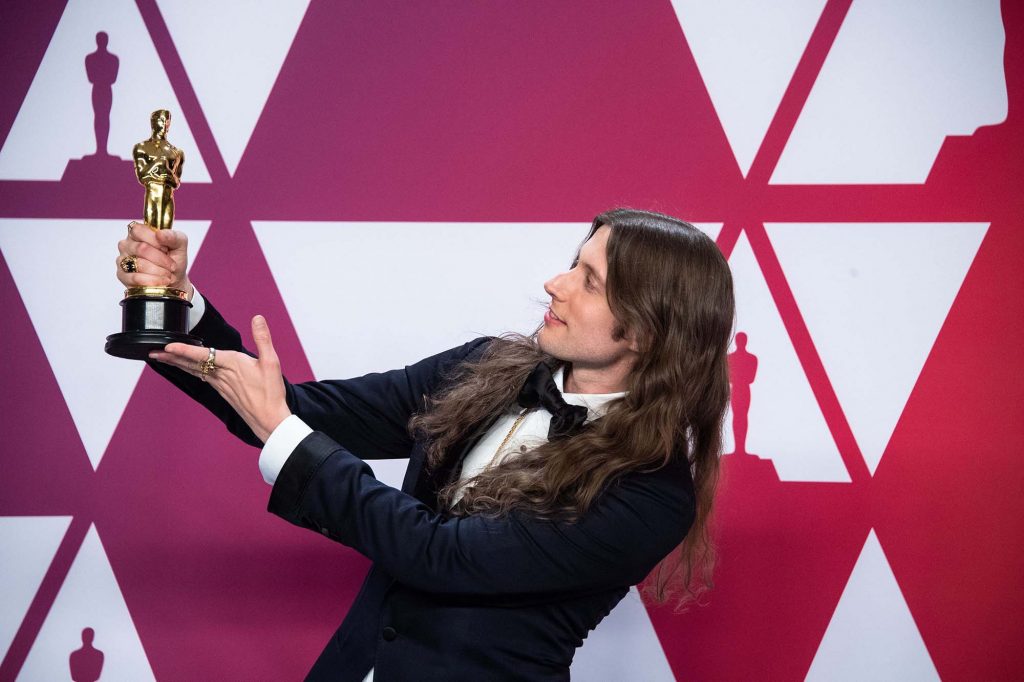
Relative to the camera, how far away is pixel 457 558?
1.59 metres

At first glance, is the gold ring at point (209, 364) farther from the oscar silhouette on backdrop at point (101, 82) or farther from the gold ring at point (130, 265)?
the oscar silhouette on backdrop at point (101, 82)

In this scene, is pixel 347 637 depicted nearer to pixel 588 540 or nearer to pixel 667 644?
pixel 588 540

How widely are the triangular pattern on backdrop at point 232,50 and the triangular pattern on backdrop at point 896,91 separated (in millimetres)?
1411

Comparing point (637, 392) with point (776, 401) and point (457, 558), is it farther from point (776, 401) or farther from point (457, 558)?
point (776, 401)

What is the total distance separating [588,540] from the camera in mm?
1633

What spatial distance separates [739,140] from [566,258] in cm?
57

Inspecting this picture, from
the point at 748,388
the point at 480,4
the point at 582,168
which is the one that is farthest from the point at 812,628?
the point at 480,4

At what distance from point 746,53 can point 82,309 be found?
76.3 inches

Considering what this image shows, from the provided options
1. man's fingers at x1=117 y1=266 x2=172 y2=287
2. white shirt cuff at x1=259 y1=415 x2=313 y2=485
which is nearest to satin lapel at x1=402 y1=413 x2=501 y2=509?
white shirt cuff at x1=259 y1=415 x2=313 y2=485

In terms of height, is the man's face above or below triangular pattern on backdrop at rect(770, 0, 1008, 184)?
below

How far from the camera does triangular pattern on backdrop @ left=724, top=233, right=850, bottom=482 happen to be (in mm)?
2564

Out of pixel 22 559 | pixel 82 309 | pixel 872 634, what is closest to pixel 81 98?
pixel 82 309

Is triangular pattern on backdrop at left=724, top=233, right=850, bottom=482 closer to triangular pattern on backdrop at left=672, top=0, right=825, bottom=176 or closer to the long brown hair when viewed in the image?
triangular pattern on backdrop at left=672, top=0, right=825, bottom=176

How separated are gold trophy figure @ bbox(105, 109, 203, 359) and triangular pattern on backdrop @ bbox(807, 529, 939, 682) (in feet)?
6.01
